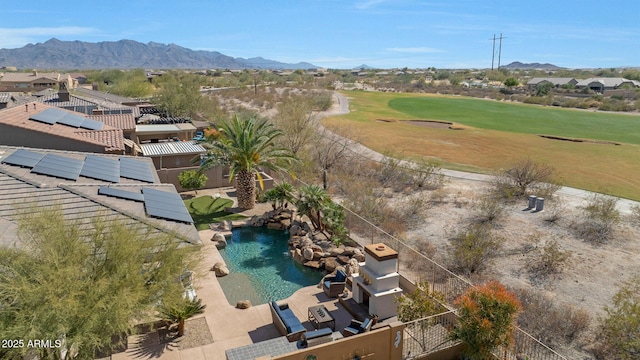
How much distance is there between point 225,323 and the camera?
14094mm

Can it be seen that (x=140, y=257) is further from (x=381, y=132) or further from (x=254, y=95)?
(x=254, y=95)

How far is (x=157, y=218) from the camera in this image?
14.3 meters

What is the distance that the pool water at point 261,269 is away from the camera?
55.2 feet

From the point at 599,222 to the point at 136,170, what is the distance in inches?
950

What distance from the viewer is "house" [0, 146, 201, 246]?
41.9 feet

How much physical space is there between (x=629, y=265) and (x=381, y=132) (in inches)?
1515

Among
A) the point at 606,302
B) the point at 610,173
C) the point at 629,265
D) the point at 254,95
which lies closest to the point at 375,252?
the point at 606,302

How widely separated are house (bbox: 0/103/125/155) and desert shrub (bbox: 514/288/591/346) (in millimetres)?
21318

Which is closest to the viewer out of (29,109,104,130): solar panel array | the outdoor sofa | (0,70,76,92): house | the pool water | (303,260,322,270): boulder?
the outdoor sofa

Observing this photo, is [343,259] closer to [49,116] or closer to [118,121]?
[49,116]

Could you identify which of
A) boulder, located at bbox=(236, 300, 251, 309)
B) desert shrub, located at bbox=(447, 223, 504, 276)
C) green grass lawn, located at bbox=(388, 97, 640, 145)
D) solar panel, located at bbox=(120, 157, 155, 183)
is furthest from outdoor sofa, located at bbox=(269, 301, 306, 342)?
green grass lawn, located at bbox=(388, 97, 640, 145)

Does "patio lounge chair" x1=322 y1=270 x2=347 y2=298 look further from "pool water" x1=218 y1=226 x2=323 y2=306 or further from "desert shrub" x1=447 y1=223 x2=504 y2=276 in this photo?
"desert shrub" x1=447 y1=223 x2=504 y2=276

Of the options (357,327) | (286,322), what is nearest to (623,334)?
(357,327)

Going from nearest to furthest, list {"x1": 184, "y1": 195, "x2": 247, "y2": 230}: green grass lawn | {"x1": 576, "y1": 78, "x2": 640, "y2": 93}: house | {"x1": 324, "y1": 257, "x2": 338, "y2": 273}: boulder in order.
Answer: {"x1": 324, "y1": 257, "x2": 338, "y2": 273}: boulder, {"x1": 184, "y1": 195, "x2": 247, "y2": 230}: green grass lawn, {"x1": 576, "y1": 78, "x2": 640, "y2": 93}: house
